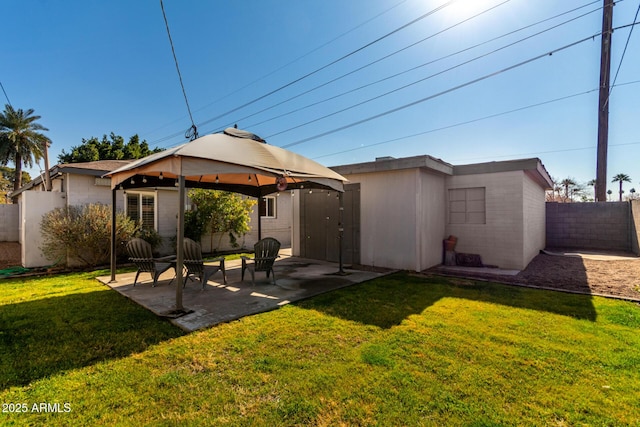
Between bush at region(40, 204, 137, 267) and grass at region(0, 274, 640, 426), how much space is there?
348 centimetres

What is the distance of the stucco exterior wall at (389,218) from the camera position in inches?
289

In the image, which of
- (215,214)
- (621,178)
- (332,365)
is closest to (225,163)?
(332,365)

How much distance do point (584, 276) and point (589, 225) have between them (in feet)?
25.4

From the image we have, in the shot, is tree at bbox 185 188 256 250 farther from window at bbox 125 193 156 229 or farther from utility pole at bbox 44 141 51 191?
utility pole at bbox 44 141 51 191

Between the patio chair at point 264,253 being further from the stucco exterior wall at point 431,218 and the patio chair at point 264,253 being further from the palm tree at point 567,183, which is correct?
the palm tree at point 567,183

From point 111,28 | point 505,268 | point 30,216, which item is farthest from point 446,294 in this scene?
point 111,28

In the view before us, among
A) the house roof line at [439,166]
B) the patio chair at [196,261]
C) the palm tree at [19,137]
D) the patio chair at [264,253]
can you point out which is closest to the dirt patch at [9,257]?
the patio chair at [196,261]

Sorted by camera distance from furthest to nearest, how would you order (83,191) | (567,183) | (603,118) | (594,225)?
(567,183) → (603,118) → (594,225) → (83,191)

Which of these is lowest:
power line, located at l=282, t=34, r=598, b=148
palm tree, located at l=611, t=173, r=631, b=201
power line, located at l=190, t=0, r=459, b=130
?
power line, located at l=282, t=34, r=598, b=148

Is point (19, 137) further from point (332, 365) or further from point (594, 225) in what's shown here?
point (594, 225)

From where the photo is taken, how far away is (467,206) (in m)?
8.50

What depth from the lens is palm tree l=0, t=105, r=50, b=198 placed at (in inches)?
914

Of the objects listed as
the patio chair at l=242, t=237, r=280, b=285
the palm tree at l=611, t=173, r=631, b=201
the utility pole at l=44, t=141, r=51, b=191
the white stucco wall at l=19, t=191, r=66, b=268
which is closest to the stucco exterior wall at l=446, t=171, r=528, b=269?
the patio chair at l=242, t=237, r=280, b=285

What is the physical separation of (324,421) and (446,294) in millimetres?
3921
